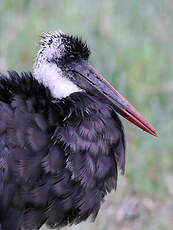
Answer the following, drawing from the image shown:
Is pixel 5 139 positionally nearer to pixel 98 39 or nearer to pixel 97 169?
pixel 97 169

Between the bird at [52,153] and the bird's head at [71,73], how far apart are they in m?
0.06

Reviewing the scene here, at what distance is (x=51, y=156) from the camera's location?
2.23 metres

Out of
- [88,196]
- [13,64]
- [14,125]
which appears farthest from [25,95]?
[13,64]

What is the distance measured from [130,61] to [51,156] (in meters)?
2.36

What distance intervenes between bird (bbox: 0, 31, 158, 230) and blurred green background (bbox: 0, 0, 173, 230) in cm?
112

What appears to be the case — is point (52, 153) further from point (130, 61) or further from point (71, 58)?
point (130, 61)

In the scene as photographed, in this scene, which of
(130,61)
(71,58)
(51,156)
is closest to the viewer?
(51,156)

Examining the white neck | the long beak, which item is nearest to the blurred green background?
the long beak

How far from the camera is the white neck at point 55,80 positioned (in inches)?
96.1

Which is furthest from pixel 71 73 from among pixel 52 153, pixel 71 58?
pixel 52 153

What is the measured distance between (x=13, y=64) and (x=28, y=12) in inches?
34.8

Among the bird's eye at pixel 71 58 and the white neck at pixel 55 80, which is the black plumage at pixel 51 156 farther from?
the bird's eye at pixel 71 58

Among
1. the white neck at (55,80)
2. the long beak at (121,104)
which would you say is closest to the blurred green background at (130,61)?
the long beak at (121,104)

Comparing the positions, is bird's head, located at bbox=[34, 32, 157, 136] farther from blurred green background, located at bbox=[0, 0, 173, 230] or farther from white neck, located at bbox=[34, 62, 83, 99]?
blurred green background, located at bbox=[0, 0, 173, 230]
